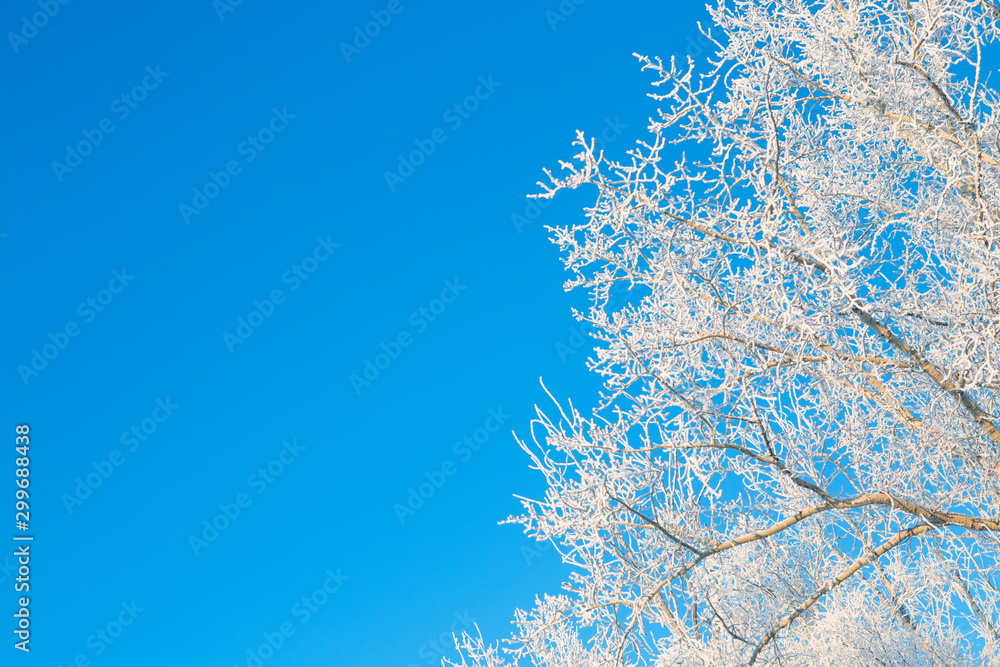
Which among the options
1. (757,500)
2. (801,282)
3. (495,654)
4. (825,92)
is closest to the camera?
(801,282)

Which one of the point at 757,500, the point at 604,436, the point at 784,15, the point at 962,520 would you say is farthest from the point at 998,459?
the point at 784,15

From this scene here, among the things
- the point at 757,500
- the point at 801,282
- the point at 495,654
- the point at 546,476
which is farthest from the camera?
the point at 495,654

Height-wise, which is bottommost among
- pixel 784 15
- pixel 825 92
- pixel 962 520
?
pixel 962 520

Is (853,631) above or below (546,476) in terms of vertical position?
below

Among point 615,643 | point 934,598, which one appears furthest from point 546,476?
point 934,598

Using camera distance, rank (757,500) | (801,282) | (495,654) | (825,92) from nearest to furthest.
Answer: (801,282), (757,500), (825,92), (495,654)

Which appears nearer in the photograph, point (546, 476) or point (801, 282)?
point (801, 282)

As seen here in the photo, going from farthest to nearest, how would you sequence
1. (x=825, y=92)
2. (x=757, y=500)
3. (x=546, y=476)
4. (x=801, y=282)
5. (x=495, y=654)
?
(x=495, y=654)
(x=825, y=92)
(x=757, y=500)
(x=546, y=476)
(x=801, y=282)

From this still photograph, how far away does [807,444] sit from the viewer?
216 inches

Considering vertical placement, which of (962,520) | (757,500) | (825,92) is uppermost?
(825,92)

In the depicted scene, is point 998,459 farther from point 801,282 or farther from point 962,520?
point 801,282

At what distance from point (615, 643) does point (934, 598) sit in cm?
412

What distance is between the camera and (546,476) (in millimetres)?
4477

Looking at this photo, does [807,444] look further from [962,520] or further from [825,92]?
[825,92]
